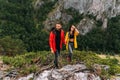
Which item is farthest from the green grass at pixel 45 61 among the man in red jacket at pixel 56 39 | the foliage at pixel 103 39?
the foliage at pixel 103 39

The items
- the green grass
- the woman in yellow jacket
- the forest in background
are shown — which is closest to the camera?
the woman in yellow jacket

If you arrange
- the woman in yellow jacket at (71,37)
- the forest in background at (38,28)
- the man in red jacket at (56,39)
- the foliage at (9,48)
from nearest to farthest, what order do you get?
1. the man in red jacket at (56,39)
2. the woman in yellow jacket at (71,37)
3. the foliage at (9,48)
4. the forest in background at (38,28)

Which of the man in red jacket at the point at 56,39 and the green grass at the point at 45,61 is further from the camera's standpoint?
the green grass at the point at 45,61

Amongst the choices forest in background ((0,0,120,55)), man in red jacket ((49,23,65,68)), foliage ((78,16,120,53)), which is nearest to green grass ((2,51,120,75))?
man in red jacket ((49,23,65,68))

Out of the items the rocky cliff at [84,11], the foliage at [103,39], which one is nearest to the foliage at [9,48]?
the foliage at [103,39]

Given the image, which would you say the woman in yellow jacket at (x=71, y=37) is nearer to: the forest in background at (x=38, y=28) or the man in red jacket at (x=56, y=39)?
the man in red jacket at (x=56, y=39)

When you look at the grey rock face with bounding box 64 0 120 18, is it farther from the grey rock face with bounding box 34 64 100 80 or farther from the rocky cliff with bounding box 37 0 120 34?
the grey rock face with bounding box 34 64 100 80

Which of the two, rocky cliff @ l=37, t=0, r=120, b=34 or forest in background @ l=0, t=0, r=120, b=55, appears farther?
rocky cliff @ l=37, t=0, r=120, b=34

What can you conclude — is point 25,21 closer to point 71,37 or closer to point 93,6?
point 93,6

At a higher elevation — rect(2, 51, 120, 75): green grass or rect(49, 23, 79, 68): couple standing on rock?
rect(49, 23, 79, 68): couple standing on rock

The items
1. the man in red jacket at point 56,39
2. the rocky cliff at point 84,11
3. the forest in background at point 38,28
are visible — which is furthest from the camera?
the rocky cliff at point 84,11

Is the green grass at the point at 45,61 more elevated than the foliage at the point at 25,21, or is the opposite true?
the foliage at the point at 25,21

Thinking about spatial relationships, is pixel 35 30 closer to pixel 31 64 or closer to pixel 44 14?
pixel 44 14

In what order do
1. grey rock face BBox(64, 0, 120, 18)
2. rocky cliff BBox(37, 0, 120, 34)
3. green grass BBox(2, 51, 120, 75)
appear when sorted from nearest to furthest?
green grass BBox(2, 51, 120, 75)
rocky cliff BBox(37, 0, 120, 34)
grey rock face BBox(64, 0, 120, 18)
